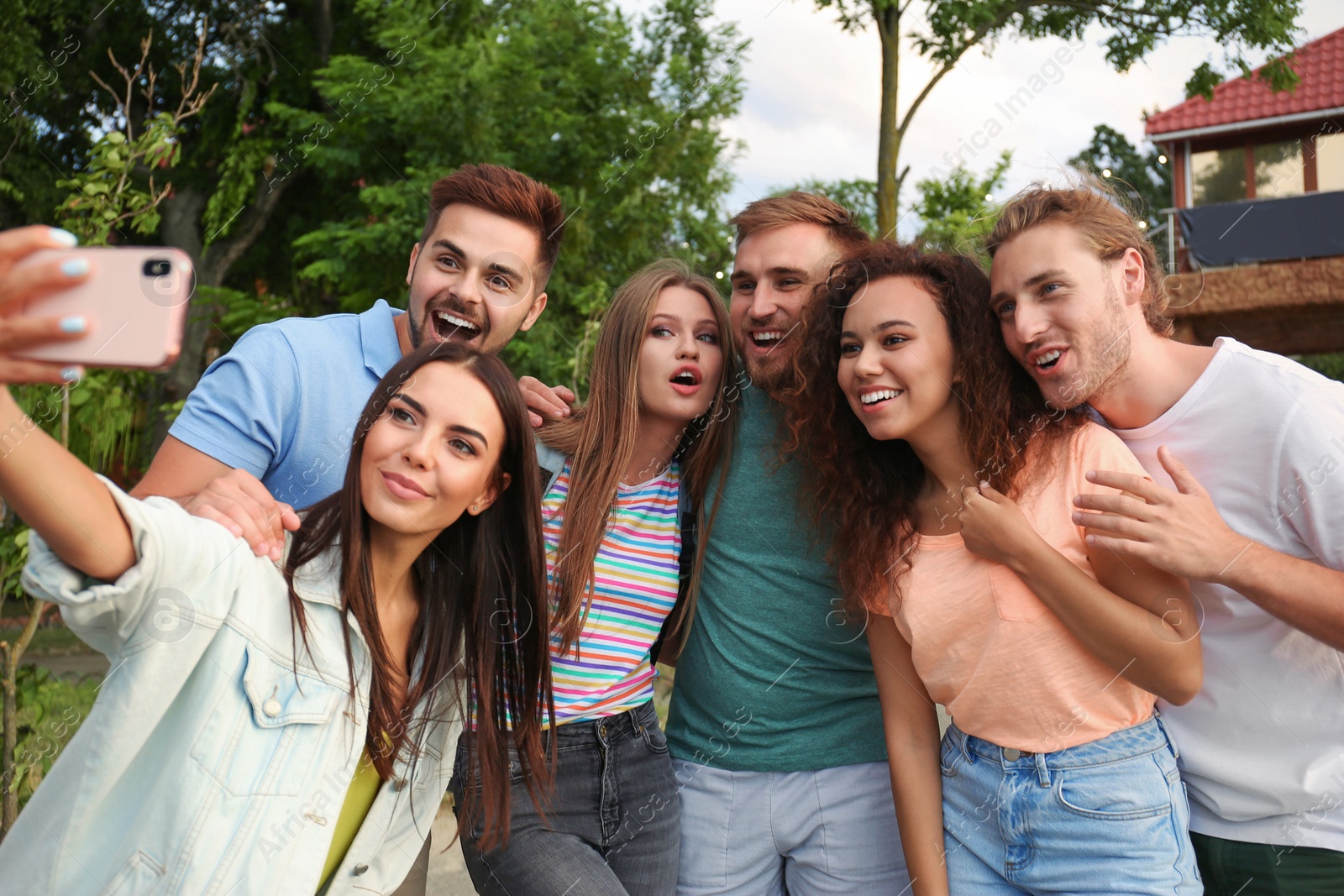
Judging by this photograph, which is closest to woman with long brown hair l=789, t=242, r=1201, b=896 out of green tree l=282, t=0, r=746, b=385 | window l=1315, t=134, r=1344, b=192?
green tree l=282, t=0, r=746, b=385

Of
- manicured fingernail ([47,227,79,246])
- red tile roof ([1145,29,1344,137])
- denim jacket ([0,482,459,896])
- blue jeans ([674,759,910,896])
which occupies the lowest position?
blue jeans ([674,759,910,896])

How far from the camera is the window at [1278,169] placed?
1437 cm

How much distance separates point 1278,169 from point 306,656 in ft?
55.4

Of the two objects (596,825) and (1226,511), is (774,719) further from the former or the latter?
(1226,511)

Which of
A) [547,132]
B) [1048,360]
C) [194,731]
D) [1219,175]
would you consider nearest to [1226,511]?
[1048,360]

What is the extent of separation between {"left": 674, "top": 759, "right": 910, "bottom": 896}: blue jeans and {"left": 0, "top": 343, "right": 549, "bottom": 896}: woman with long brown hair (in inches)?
21.3

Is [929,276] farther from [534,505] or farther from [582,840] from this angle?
[582,840]

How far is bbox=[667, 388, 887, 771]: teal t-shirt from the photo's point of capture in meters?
2.48

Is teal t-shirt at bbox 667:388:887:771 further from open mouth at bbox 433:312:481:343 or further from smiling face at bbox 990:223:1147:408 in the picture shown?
open mouth at bbox 433:312:481:343

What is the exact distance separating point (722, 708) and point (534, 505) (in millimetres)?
745

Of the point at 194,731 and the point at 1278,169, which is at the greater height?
the point at 1278,169

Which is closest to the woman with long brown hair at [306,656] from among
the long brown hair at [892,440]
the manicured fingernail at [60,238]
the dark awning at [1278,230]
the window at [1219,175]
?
the manicured fingernail at [60,238]

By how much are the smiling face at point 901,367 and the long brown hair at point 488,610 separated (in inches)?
31.6

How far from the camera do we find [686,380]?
266cm
